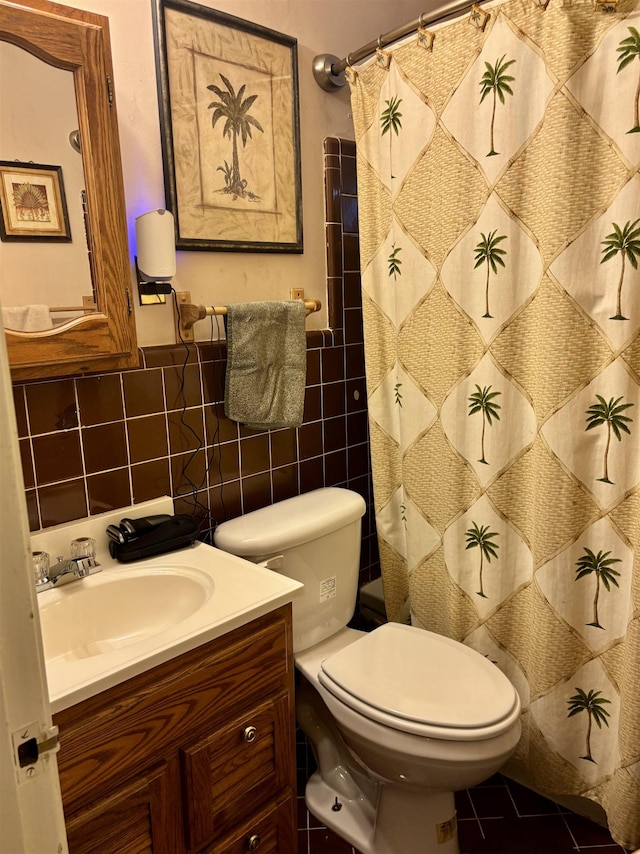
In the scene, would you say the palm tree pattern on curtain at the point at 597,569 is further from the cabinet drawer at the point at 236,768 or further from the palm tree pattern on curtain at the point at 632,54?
the palm tree pattern on curtain at the point at 632,54

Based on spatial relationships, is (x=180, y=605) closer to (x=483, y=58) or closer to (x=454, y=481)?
(x=454, y=481)

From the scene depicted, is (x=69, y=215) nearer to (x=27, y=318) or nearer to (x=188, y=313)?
(x=27, y=318)

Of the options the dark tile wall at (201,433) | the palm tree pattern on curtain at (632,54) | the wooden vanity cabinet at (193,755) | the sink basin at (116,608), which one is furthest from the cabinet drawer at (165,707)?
the palm tree pattern on curtain at (632,54)

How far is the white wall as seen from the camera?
1346 millimetres

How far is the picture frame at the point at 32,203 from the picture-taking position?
1108 mm

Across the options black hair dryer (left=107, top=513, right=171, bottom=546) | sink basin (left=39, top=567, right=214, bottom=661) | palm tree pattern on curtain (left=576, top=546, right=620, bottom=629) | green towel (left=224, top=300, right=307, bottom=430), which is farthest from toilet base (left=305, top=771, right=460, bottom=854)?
green towel (left=224, top=300, right=307, bottom=430)

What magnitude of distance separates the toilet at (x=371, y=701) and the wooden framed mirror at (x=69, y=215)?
59 cm

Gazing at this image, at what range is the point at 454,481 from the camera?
156 centimetres

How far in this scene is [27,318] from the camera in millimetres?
1142

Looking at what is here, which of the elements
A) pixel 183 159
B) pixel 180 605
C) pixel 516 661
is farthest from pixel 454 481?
pixel 183 159

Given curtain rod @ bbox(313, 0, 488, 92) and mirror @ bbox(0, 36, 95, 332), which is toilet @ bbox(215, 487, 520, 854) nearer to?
mirror @ bbox(0, 36, 95, 332)

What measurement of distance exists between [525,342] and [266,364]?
66 centimetres

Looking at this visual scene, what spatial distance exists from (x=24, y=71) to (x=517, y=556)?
4.79 ft

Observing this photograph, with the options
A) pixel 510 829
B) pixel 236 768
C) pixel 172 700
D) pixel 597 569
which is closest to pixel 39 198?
pixel 172 700
